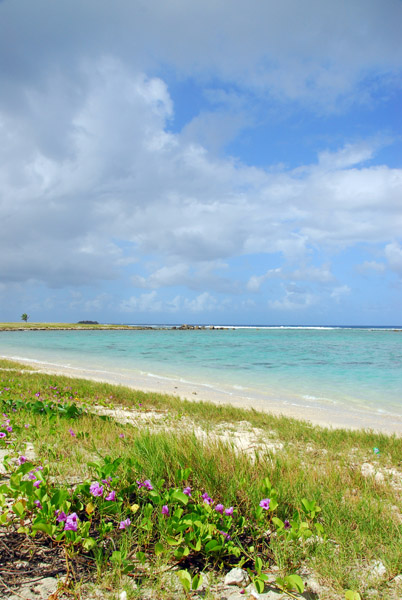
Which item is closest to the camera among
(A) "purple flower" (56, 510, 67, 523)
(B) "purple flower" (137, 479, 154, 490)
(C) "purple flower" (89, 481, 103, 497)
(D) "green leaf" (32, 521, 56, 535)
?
(D) "green leaf" (32, 521, 56, 535)

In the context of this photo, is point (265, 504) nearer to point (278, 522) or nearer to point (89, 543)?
point (278, 522)

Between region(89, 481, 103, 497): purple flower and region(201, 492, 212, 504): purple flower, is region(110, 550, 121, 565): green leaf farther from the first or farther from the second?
region(201, 492, 212, 504): purple flower

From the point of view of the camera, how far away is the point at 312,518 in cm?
298

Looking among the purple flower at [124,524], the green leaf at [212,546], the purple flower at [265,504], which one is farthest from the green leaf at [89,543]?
the purple flower at [265,504]

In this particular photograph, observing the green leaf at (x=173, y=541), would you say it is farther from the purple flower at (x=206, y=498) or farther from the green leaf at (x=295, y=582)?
the green leaf at (x=295, y=582)

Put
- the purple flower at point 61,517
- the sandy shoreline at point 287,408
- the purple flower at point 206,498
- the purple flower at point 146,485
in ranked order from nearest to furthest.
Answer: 1. the purple flower at point 61,517
2. the purple flower at point 206,498
3. the purple flower at point 146,485
4. the sandy shoreline at point 287,408

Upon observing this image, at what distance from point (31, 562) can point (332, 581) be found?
6.96 ft

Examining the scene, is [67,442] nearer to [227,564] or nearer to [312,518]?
[227,564]

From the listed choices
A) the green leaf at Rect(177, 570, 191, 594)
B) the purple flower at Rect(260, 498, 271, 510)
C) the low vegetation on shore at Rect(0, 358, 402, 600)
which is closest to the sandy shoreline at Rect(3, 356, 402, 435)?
the low vegetation on shore at Rect(0, 358, 402, 600)

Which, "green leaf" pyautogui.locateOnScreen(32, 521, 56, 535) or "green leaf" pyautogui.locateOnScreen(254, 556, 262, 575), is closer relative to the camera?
"green leaf" pyautogui.locateOnScreen(254, 556, 262, 575)

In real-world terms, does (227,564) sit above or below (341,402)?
above

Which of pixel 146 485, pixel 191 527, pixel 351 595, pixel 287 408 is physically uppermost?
pixel 146 485

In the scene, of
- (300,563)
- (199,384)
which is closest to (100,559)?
(300,563)

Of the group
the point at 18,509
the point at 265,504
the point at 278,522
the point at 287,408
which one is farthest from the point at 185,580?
the point at 287,408
